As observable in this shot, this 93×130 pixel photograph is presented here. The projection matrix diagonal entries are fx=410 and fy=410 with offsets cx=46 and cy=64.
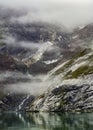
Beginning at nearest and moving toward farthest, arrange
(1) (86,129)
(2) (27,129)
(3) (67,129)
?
1. (1) (86,129)
2. (3) (67,129)
3. (2) (27,129)

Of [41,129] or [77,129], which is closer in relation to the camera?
[77,129]

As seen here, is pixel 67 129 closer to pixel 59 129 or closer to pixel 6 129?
pixel 59 129

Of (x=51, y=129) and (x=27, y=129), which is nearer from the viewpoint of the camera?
(x=51, y=129)

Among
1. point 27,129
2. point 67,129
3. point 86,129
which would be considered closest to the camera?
point 86,129

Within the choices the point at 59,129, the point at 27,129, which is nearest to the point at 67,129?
the point at 59,129

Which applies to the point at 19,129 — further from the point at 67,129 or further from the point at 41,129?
the point at 67,129

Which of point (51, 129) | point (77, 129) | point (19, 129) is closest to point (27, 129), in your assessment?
point (19, 129)

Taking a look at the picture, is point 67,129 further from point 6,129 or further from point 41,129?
point 6,129

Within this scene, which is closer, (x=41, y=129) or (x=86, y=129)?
(x=86, y=129)
